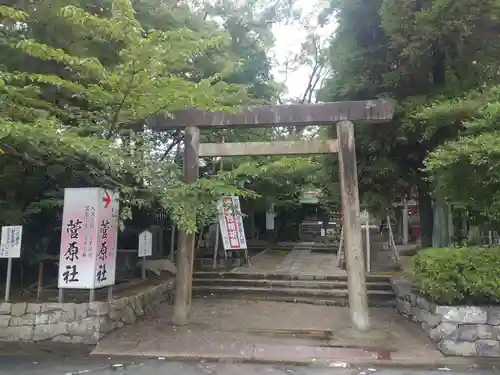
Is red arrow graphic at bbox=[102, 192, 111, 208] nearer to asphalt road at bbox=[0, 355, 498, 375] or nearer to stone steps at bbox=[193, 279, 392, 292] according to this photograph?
asphalt road at bbox=[0, 355, 498, 375]

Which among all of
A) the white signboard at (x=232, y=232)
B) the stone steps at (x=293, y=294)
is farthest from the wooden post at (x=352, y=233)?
the white signboard at (x=232, y=232)

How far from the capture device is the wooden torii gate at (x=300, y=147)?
850 cm

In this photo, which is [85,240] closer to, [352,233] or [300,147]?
[300,147]

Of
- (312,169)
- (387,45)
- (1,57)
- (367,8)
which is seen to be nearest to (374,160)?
(387,45)

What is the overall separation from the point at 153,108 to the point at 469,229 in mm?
9752

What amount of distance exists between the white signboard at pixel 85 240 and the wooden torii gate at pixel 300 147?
1529 millimetres

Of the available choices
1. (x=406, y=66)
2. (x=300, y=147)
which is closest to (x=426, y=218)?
(x=406, y=66)

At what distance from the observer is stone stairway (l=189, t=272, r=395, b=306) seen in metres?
11.2

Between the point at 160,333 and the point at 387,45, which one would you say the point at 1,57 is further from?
the point at 387,45

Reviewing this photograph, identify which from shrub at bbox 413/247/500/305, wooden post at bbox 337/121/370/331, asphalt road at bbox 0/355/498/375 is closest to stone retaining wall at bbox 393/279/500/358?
shrub at bbox 413/247/500/305

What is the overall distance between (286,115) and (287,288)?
520 centimetres

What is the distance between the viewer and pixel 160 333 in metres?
8.15

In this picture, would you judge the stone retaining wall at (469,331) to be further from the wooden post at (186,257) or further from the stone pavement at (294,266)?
the stone pavement at (294,266)

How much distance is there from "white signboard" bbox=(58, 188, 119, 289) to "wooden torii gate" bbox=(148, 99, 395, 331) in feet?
5.02
